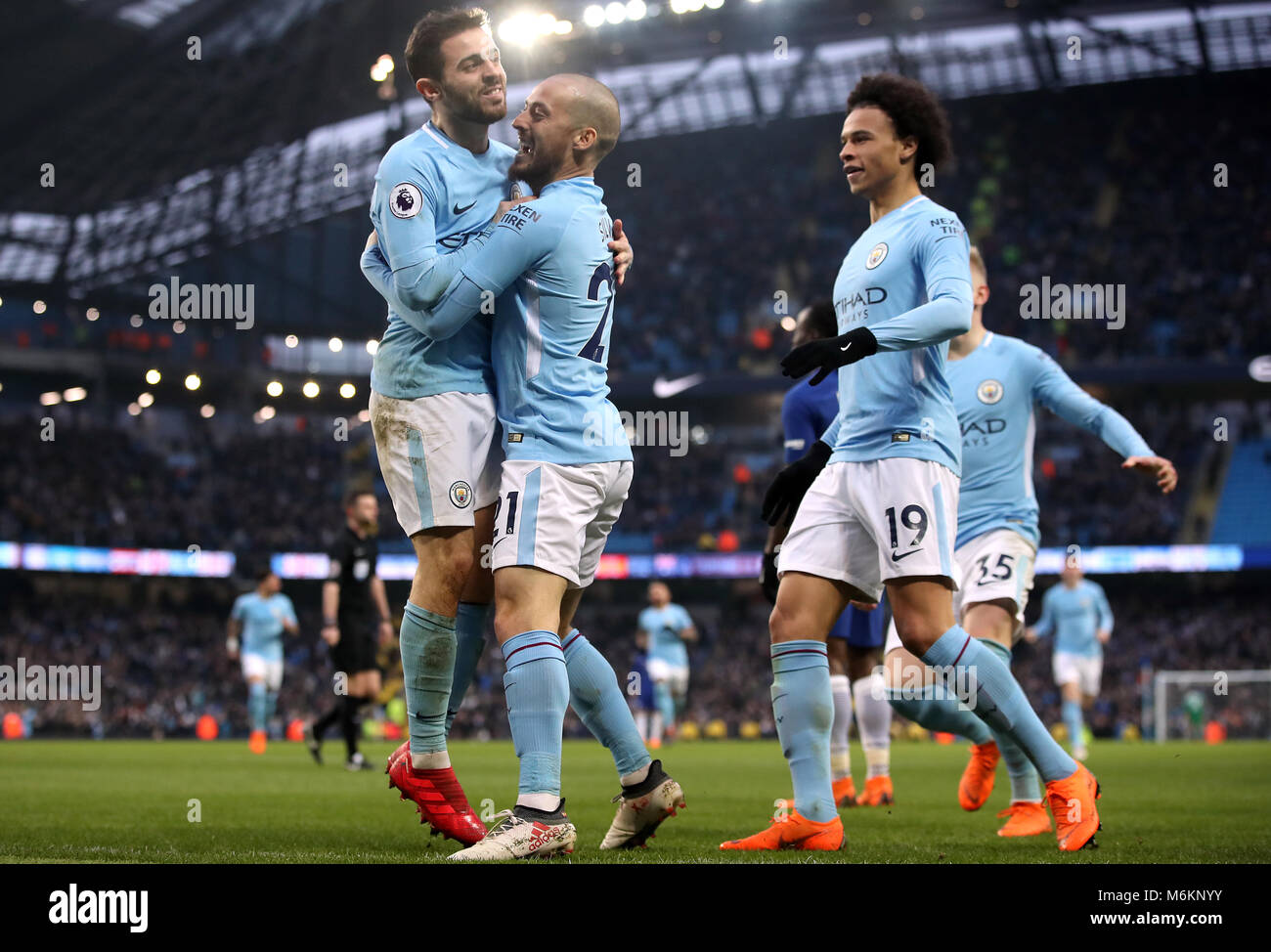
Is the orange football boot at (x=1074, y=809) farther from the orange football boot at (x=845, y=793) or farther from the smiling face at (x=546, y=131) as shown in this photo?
the orange football boot at (x=845, y=793)

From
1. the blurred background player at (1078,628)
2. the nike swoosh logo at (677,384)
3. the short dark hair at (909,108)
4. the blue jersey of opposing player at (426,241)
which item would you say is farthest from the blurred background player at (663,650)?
the nike swoosh logo at (677,384)

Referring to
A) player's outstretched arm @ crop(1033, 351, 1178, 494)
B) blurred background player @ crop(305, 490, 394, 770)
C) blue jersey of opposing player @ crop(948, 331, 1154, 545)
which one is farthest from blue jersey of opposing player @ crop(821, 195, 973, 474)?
blurred background player @ crop(305, 490, 394, 770)

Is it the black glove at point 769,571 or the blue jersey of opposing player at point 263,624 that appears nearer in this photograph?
the black glove at point 769,571

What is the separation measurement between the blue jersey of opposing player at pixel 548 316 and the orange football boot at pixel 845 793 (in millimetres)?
3839

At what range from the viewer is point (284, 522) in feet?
131

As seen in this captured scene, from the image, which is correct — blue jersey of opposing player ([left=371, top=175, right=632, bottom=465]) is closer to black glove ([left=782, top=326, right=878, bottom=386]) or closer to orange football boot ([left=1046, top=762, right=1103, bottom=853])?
black glove ([left=782, top=326, right=878, bottom=386])

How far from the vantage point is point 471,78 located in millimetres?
4512

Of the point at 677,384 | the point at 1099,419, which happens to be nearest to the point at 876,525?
the point at 1099,419

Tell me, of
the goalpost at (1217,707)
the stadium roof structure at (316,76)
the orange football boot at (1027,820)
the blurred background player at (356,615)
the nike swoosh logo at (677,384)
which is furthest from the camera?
the nike swoosh logo at (677,384)

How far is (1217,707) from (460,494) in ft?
83.6

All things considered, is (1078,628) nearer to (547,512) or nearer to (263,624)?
(263,624)

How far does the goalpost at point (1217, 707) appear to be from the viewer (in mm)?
25922

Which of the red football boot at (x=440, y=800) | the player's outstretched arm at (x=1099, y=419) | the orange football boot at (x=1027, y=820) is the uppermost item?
the player's outstretched arm at (x=1099, y=419)

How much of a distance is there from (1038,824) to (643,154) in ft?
134
